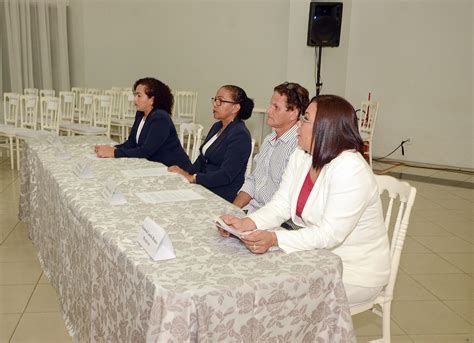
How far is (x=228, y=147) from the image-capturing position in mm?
2773

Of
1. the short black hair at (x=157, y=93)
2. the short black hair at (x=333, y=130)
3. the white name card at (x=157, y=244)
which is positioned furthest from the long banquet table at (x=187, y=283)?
the short black hair at (x=157, y=93)

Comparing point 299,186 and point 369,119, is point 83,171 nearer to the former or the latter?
point 299,186

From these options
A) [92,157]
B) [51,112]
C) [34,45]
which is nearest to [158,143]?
[92,157]

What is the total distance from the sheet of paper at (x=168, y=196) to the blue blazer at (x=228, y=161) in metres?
0.58

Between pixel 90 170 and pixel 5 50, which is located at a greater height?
pixel 5 50

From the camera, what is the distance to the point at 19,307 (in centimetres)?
248

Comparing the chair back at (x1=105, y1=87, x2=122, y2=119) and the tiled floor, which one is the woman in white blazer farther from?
the chair back at (x1=105, y1=87, x2=122, y2=119)

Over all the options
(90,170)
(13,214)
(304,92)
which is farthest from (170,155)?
(13,214)

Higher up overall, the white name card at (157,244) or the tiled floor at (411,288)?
the white name card at (157,244)

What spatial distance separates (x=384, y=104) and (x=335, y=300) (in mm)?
5917

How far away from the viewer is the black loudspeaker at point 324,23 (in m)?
6.08

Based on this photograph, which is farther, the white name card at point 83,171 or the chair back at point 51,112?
the chair back at point 51,112

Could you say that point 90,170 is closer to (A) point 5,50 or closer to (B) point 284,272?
(B) point 284,272

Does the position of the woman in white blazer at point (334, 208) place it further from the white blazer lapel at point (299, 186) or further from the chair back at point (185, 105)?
the chair back at point (185, 105)
